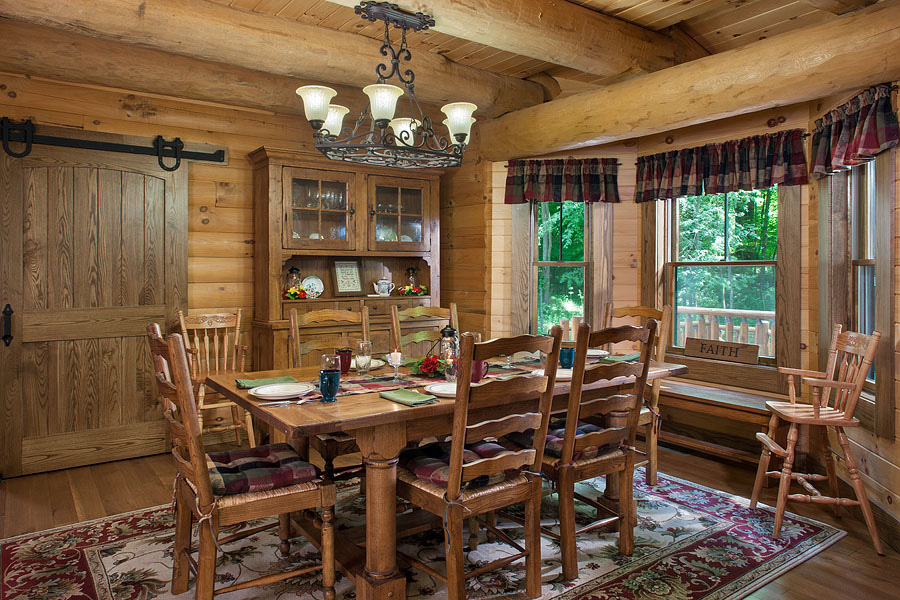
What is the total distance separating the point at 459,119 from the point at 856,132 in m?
1.96

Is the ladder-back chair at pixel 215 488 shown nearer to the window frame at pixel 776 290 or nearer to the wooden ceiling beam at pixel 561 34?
the wooden ceiling beam at pixel 561 34

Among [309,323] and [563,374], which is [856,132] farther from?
[309,323]

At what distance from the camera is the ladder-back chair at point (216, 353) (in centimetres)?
390

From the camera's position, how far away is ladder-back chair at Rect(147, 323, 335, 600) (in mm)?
1936

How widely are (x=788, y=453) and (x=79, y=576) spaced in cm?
309

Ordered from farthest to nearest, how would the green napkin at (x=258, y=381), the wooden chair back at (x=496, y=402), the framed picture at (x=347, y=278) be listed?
the framed picture at (x=347, y=278)
the green napkin at (x=258, y=381)
the wooden chair back at (x=496, y=402)

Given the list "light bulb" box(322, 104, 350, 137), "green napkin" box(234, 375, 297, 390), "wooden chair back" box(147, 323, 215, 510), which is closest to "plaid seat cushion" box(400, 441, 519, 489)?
"green napkin" box(234, 375, 297, 390)

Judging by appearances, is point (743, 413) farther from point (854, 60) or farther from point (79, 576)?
point (79, 576)

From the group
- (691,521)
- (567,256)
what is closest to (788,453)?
(691,521)

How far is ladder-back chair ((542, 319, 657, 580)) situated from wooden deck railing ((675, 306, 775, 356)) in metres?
1.97

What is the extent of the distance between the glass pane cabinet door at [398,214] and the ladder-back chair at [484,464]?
2568 millimetres

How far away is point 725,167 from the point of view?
13.4 feet

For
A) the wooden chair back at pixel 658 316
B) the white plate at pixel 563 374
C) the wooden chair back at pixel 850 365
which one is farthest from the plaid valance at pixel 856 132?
the white plate at pixel 563 374

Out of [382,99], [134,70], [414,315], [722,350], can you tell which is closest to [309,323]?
[414,315]
